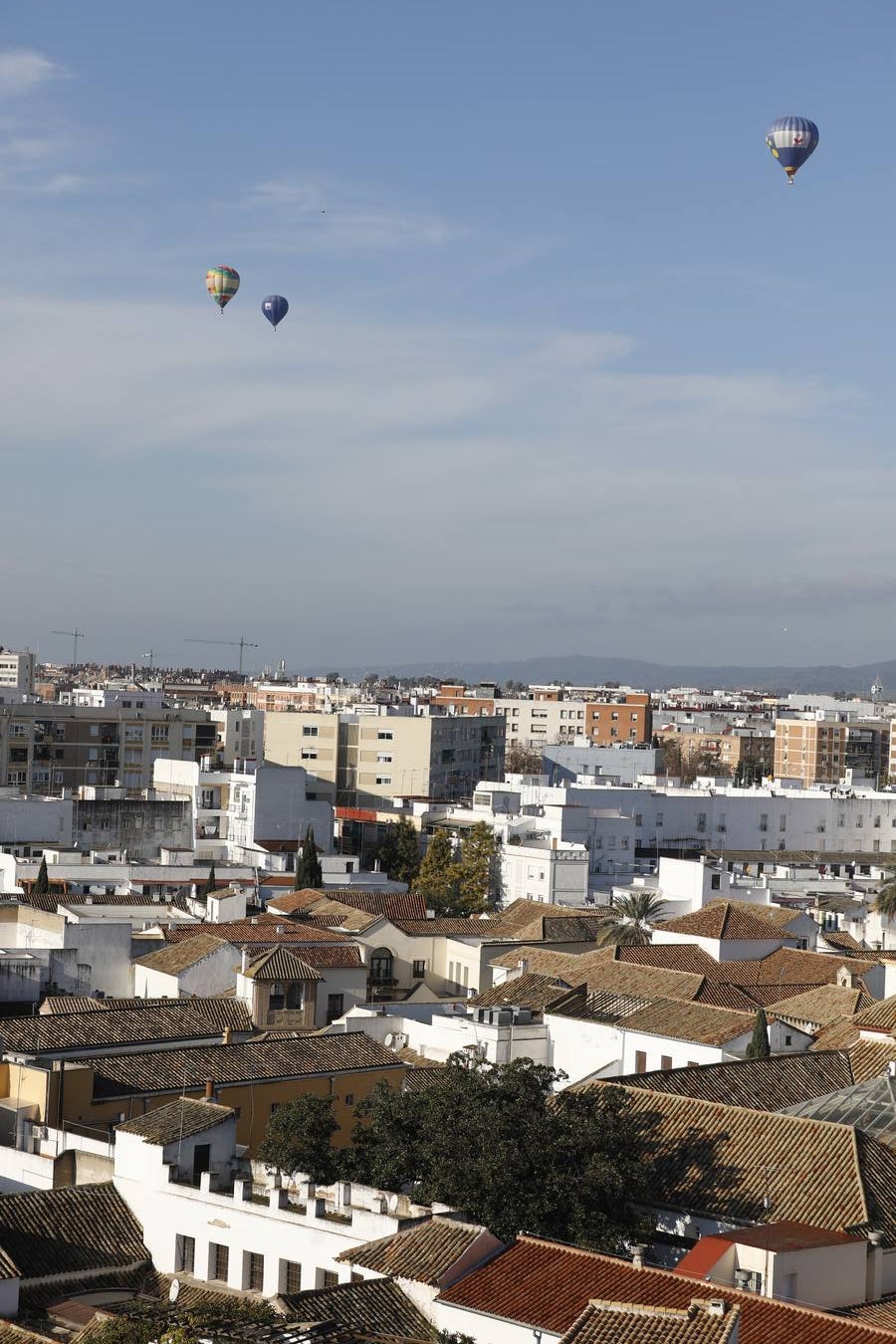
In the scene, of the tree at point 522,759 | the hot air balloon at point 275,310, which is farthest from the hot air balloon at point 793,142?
the tree at point 522,759

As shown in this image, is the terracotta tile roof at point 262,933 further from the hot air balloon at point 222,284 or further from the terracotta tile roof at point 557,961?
the hot air balloon at point 222,284

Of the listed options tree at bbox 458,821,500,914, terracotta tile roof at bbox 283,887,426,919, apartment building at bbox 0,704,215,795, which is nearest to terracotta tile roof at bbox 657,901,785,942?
terracotta tile roof at bbox 283,887,426,919

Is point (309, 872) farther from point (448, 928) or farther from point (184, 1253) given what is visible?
point (184, 1253)

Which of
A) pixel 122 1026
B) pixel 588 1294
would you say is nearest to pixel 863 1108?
pixel 588 1294

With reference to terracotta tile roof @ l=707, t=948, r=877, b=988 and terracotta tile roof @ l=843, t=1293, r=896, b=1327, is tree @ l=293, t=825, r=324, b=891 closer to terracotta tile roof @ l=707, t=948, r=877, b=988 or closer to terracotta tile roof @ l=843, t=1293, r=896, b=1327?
terracotta tile roof @ l=707, t=948, r=877, b=988

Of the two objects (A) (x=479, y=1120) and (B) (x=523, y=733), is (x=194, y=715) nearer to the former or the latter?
(B) (x=523, y=733)

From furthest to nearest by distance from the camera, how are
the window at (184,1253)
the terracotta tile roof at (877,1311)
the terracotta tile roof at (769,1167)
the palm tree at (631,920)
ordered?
1. the palm tree at (631,920)
2. the terracotta tile roof at (769,1167)
3. the window at (184,1253)
4. the terracotta tile roof at (877,1311)

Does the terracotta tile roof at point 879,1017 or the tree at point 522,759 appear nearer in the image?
the terracotta tile roof at point 879,1017
